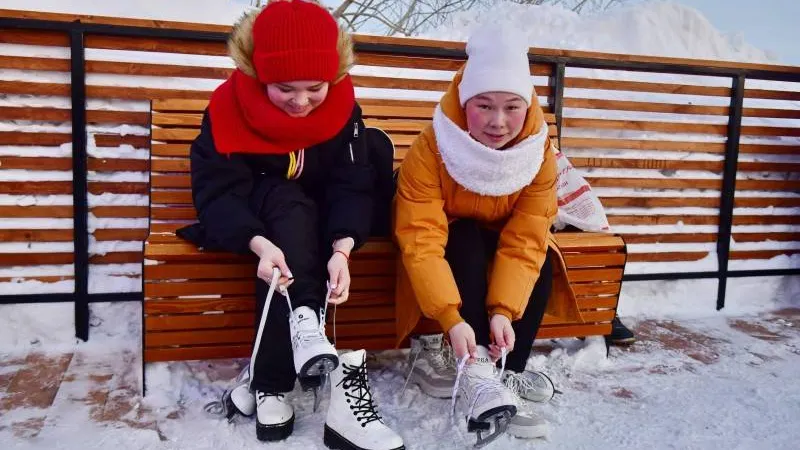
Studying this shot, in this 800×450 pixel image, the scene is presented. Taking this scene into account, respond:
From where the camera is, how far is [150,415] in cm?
214

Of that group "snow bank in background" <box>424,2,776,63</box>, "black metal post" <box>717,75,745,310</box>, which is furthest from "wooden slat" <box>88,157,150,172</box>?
"snow bank in background" <box>424,2,776,63</box>

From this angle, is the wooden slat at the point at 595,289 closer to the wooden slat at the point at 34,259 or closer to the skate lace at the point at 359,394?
the skate lace at the point at 359,394

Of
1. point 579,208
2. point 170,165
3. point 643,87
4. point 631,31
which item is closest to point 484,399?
point 579,208

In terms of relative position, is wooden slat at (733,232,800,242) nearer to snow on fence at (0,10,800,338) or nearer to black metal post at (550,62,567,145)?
snow on fence at (0,10,800,338)

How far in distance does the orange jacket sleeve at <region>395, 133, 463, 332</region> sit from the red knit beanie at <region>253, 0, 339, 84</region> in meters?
0.46

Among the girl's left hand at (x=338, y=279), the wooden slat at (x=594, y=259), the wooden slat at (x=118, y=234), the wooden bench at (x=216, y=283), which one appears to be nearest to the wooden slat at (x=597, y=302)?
the wooden bench at (x=216, y=283)

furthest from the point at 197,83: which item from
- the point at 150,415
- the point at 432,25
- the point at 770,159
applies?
the point at 432,25

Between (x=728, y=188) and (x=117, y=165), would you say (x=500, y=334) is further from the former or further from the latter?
(x=728, y=188)

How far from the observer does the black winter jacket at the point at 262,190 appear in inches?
79.4

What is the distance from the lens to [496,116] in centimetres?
201

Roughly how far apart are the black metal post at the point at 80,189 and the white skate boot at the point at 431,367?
1.55 meters

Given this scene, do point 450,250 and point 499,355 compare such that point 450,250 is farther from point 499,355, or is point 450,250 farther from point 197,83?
point 197,83

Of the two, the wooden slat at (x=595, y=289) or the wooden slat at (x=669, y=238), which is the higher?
the wooden slat at (x=669, y=238)

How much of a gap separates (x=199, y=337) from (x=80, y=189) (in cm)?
111
